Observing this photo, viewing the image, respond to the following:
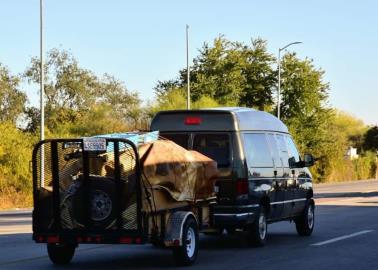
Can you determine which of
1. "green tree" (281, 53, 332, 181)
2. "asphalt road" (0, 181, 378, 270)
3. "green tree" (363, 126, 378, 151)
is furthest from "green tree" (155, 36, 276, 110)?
"asphalt road" (0, 181, 378, 270)

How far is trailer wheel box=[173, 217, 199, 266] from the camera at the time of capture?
11883 mm

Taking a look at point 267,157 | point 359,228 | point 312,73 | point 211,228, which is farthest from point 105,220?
point 312,73

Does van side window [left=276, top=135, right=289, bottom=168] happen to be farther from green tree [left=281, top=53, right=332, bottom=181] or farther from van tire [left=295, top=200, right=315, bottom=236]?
green tree [left=281, top=53, right=332, bottom=181]

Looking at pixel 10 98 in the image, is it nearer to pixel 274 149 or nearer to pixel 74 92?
pixel 74 92

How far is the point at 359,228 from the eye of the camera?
60.2 feet

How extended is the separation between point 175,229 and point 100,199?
1.13 m

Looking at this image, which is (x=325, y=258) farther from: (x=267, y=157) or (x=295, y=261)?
(x=267, y=157)

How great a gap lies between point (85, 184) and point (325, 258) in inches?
157

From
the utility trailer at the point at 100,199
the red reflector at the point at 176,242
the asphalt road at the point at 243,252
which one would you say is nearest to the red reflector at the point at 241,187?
the asphalt road at the point at 243,252

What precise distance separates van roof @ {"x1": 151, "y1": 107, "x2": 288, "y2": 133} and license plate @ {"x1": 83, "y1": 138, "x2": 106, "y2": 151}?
3.26m

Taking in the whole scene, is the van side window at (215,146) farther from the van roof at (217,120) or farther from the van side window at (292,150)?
the van side window at (292,150)

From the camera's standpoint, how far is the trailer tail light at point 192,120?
1441cm

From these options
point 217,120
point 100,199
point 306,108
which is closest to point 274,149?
point 217,120

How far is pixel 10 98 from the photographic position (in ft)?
216
